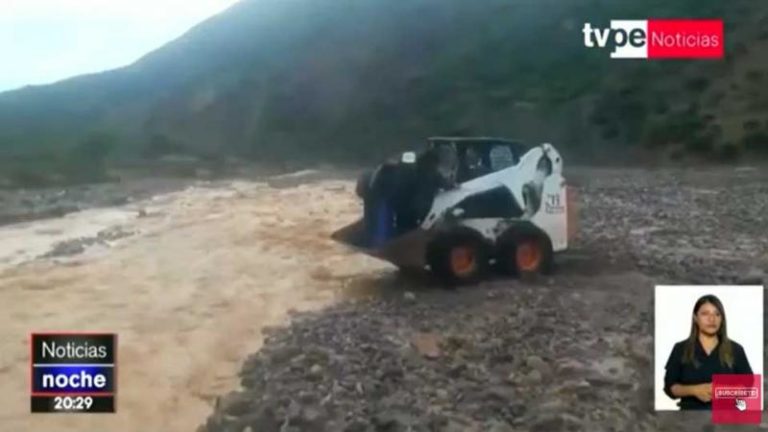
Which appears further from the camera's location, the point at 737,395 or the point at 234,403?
the point at 737,395

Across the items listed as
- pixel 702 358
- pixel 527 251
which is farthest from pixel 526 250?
pixel 702 358

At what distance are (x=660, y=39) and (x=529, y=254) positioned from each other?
520 mm

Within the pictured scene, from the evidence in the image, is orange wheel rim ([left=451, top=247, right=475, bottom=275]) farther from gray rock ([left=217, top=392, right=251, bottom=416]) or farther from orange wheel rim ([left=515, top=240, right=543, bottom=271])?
gray rock ([left=217, top=392, right=251, bottom=416])

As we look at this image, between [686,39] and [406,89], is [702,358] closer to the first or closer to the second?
[686,39]

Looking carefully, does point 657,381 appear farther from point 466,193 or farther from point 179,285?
point 179,285

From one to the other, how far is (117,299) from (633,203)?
1.10 m

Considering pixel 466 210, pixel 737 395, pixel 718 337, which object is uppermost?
pixel 466 210

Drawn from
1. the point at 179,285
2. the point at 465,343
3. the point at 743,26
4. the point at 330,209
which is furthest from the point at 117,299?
the point at 743,26

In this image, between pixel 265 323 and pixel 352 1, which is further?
pixel 352 1

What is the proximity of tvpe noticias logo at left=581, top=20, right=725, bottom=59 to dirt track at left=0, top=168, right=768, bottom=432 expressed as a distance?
0.26 meters

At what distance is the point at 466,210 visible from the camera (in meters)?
2.32

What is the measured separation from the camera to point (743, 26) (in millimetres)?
2311

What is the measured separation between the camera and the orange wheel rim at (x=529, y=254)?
2328 millimetres

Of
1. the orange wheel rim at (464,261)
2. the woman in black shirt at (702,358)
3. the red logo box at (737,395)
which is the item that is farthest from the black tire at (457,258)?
the red logo box at (737,395)
